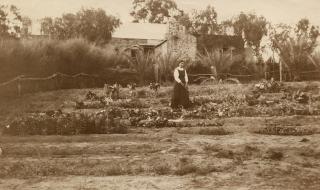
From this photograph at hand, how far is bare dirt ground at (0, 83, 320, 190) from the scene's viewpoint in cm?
491

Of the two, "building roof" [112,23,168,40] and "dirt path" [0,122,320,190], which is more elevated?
"building roof" [112,23,168,40]

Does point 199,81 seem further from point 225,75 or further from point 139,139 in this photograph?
point 139,139

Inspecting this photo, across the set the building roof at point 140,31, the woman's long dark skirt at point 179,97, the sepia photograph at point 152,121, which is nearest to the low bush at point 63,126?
Answer: the sepia photograph at point 152,121

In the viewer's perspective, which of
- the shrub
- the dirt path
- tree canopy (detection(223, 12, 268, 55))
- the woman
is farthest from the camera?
tree canopy (detection(223, 12, 268, 55))

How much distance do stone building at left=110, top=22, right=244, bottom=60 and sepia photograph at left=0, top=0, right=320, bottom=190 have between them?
4.72 metres

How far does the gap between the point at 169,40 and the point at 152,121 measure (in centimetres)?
1817

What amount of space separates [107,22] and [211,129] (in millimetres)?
23035

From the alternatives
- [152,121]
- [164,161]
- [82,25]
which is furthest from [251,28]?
[164,161]

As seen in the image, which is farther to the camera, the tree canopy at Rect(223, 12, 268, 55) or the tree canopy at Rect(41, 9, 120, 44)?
the tree canopy at Rect(223, 12, 268, 55)

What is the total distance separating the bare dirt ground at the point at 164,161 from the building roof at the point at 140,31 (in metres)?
25.5

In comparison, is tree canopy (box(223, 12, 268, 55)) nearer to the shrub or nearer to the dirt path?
the shrub

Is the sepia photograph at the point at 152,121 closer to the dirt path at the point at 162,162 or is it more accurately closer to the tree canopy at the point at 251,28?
the dirt path at the point at 162,162

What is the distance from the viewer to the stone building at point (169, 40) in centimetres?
2750

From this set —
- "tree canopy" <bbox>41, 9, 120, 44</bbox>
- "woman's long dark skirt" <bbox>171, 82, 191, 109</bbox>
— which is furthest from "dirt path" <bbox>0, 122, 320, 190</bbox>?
"tree canopy" <bbox>41, 9, 120, 44</bbox>
